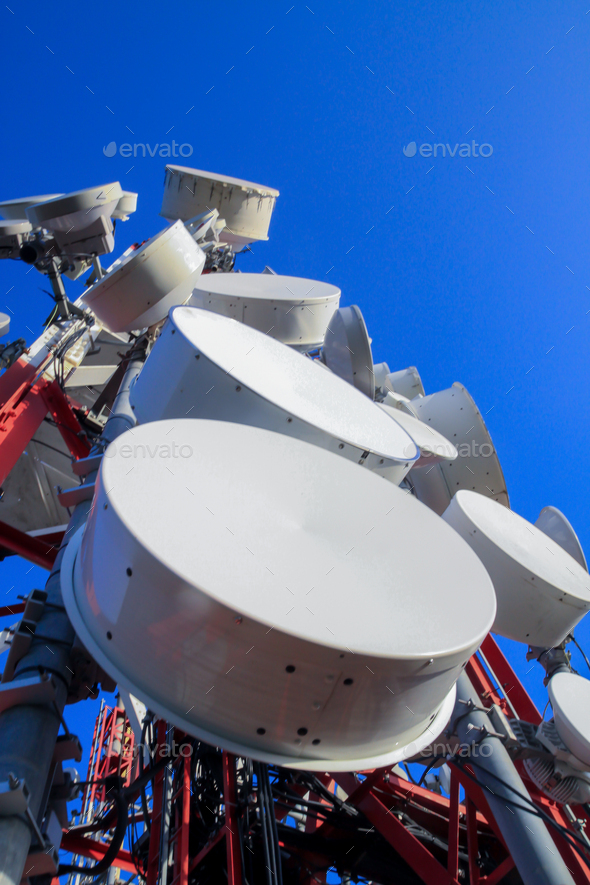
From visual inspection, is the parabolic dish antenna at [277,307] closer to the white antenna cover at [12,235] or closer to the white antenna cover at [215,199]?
the white antenna cover at [12,235]

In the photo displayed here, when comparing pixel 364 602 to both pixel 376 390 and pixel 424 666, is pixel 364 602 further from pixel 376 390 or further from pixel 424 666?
pixel 376 390

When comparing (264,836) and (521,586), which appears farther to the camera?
(521,586)

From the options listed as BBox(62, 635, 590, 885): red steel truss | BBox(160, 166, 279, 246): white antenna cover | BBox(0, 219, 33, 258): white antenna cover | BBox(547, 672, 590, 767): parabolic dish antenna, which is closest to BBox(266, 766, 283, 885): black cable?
BBox(62, 635, 590, 885): red steel truss

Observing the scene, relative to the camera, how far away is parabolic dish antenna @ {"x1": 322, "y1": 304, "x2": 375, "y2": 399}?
553 centimetres

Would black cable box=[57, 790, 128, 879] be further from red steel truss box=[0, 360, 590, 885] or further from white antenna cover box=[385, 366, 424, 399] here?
white antenna cover box=[385, 366, 424, 399]

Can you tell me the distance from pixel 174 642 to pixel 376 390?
193 inches

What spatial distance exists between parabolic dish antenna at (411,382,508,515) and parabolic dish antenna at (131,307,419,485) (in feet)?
7.13

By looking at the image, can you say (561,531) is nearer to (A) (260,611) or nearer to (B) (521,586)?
(B) (521,586)

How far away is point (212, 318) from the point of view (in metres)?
4.30

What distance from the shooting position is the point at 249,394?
11.1ft

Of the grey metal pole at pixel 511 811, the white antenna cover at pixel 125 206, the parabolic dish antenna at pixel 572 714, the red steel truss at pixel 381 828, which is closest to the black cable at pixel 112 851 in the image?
the red steel truss at pixel 381 828

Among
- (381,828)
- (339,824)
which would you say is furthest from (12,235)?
(381,828)

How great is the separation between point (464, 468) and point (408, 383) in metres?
2.84

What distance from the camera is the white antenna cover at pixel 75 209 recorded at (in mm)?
5621
